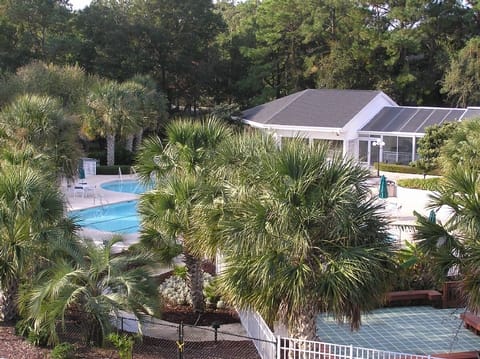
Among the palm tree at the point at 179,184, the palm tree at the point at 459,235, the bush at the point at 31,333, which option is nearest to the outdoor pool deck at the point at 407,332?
the palm tree at the point at 459,235

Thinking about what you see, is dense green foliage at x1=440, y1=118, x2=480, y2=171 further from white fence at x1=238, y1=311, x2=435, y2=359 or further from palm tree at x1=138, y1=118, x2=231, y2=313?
white fence at x1=238, y1=311, x2=435, y2=359

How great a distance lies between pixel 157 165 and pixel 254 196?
4363mm

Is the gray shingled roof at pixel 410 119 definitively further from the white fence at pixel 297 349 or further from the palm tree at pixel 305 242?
the palm tree at pixel 305 242

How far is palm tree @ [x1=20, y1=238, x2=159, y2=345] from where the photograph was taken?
364 inches

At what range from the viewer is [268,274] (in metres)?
8.13

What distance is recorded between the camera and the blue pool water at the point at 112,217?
814 inches

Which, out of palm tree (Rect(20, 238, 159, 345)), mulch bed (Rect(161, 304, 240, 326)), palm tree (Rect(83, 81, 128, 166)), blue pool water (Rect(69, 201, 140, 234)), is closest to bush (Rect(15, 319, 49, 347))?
palm tree (Rect(20, 238, 159, 345))

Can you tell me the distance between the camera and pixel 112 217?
22.3m

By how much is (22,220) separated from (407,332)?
6.98 m

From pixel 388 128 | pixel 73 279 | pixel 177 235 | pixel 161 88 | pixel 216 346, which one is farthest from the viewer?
pixel 161 88

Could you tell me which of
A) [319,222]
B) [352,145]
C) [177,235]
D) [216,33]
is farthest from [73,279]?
[216,33]

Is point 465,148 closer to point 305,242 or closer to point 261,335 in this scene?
point 261,335

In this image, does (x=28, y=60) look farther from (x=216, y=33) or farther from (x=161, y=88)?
(x=216, y=33)

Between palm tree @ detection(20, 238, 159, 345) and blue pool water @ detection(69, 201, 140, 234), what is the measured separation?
9944mm
